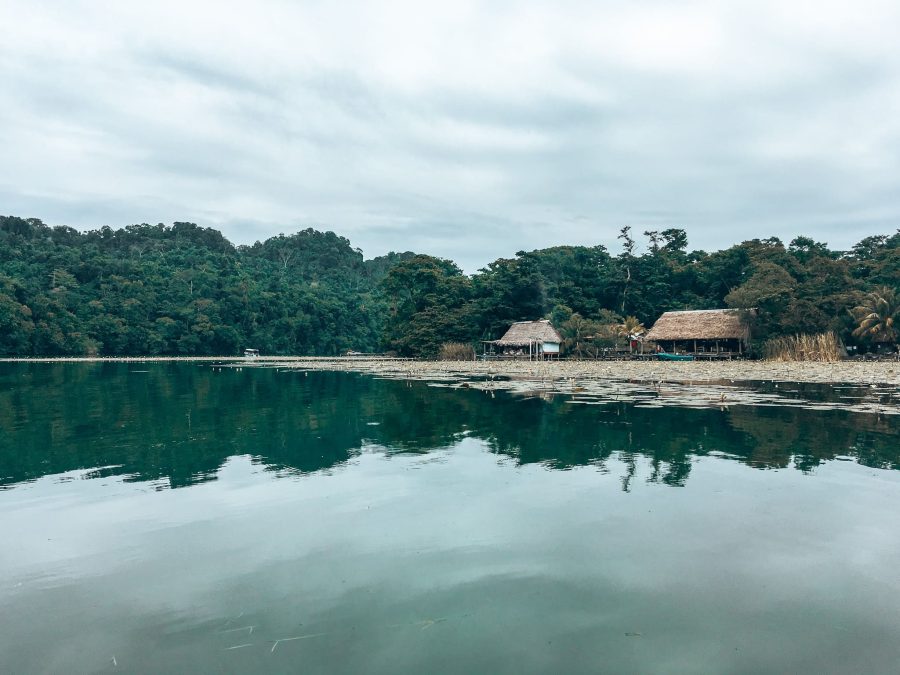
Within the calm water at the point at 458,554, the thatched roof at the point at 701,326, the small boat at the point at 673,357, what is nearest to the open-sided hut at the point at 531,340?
the thatched roof at the point at 701,326

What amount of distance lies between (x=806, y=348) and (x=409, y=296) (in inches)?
1499

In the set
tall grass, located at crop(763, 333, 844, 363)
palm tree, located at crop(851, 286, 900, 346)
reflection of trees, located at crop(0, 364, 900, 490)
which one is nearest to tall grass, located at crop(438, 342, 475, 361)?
tall grass, located at crop(763, 333, 844, 363)

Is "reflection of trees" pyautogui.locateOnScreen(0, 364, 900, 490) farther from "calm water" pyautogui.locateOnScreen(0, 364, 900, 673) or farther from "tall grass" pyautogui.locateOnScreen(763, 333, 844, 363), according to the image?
"tall grass" pyautogui.locateOnScreen(763, 333, 844, 363)

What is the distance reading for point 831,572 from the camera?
5562mm

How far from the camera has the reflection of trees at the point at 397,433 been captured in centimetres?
1092

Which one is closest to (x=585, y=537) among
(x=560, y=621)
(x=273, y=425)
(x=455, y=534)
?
(x=455, y=534)

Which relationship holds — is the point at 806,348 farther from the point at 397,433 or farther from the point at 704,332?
the point at 397,433

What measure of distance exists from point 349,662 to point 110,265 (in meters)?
89.9

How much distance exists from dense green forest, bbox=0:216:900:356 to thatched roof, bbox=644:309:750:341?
1.40 m

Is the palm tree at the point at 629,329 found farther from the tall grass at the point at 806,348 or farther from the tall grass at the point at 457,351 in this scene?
the tall grass at the point at 457,351

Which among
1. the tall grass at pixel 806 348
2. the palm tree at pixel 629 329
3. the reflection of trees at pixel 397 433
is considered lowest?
the reflection of trees at pixel 397 433

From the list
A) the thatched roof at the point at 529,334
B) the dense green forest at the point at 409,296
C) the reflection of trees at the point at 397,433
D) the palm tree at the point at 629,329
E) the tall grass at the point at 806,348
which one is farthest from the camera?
the thatched roof at the point at 529,334

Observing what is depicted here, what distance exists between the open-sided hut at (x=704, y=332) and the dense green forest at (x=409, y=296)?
57.0 inches

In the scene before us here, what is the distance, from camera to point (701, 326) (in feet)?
155
